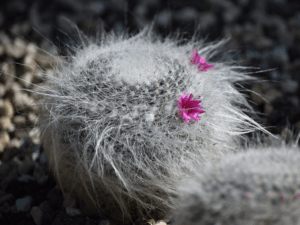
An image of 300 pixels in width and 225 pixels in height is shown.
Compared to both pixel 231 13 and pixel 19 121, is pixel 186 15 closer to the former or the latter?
pixel 231 13

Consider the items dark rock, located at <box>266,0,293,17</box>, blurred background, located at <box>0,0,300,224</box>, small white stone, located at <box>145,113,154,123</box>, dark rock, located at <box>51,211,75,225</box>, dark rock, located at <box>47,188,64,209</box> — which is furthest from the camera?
dark rock, located at <box>266,0,293,17</box>

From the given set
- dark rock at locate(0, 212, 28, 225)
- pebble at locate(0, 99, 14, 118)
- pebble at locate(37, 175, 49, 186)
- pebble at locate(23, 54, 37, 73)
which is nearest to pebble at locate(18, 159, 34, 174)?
pebble at locate(37, 175, 49, 186)

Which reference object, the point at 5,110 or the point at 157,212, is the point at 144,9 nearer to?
the point at 5,110

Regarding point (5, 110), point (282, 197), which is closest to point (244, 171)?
point (282, 197)

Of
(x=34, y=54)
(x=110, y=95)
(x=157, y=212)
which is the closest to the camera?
(x=110, y=95)

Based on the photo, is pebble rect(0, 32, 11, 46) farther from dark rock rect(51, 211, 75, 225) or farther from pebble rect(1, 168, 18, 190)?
dark rock rect(51, 211, 75, 225)
